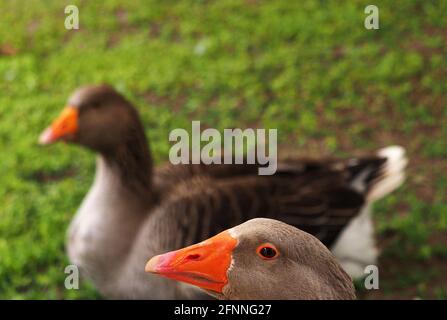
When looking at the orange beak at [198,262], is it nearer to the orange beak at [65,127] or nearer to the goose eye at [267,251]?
the goose eye at [267,251]

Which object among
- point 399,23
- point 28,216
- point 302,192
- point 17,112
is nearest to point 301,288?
point 302,192

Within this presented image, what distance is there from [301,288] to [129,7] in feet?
17.2

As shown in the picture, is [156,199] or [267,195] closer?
[267,195]

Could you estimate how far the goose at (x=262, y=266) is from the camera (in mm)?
Answer: 1647

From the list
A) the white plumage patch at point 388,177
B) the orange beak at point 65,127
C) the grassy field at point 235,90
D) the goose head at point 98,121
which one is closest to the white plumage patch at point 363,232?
the white plumage patch at point 388,177

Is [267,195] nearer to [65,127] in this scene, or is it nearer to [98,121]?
[98,121]

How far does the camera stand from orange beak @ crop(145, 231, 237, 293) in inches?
66.7

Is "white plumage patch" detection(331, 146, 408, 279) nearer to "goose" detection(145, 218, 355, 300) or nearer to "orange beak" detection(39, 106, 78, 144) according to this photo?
"orange beak" detection(39, 106, 78, 144)

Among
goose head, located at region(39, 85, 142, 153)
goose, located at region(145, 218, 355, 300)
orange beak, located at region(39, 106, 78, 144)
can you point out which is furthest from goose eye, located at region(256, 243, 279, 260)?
orange beak, located at region(39, 106, 78, 144)

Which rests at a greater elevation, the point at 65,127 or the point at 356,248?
the point at 65,127

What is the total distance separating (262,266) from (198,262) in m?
0.17

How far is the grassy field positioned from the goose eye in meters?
2.08

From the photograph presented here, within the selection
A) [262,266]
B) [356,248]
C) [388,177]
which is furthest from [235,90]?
[262,266]

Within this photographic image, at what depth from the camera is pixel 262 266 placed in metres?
1.73
